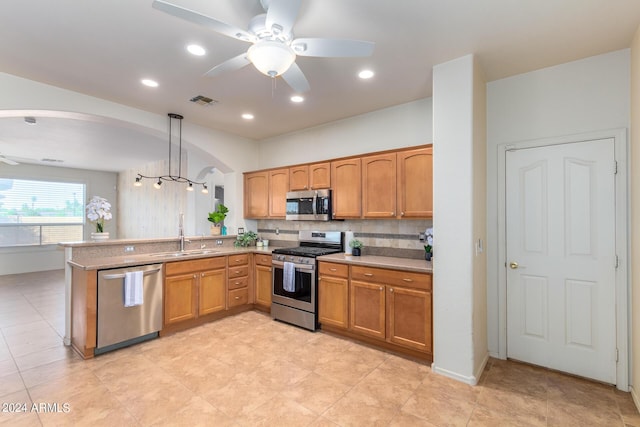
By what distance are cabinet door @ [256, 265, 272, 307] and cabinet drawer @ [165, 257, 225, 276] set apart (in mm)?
569

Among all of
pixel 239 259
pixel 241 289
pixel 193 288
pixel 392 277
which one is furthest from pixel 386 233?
pixel 193 288

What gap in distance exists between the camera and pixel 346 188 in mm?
3992

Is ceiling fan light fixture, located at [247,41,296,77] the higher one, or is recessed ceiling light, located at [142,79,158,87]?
recessed ceiling light, located at [142,79,158,87]

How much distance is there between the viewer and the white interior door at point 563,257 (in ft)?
8.46

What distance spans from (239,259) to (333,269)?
1583mm

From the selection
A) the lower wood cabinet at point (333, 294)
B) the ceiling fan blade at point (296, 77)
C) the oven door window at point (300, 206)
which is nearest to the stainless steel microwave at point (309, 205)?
the oven door window at point (300, 206)

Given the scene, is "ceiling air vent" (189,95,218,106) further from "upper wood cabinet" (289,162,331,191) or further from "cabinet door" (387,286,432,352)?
"cabinet door" (387,286,432,352)

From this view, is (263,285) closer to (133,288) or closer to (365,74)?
(133,288)

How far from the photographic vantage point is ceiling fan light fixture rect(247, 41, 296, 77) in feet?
6.01

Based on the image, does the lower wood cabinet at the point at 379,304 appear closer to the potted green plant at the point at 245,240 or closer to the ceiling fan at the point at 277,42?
the potted green plant at the point at 245,240

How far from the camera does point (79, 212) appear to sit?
337 inches

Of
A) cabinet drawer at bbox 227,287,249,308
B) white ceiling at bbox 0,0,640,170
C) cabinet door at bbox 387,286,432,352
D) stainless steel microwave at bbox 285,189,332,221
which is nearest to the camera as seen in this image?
white ceiling at bbox 0,0,640,170

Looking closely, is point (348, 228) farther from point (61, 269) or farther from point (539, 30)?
point (61, 269)

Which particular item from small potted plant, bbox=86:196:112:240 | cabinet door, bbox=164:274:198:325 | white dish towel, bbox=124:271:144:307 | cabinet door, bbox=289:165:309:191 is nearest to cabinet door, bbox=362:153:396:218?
cabinet door, bbox=289:165:309:191
